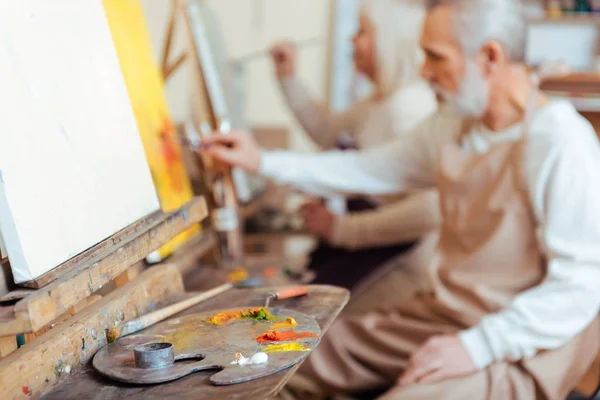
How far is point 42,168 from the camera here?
0.96m

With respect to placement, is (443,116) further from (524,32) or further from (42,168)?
(42,168)

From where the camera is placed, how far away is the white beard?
5.69 ft

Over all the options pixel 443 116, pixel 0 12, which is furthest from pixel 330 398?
pixel 0 12

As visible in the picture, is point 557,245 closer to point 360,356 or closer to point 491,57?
point 491,57

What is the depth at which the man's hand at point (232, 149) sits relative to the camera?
183 cm

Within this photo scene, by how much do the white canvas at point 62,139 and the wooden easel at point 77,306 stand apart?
22 mm

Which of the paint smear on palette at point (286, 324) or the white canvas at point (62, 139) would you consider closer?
the white canvas at point (62, 139)

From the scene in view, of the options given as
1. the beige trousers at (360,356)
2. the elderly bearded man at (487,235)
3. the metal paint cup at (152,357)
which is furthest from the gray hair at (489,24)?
the metal paint cup at (152,357)

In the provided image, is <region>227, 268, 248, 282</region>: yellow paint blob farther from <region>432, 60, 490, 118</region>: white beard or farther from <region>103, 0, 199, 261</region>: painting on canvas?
<region>432, 60, 490, 118</region>: white beard

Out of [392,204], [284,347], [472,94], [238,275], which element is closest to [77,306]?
[284,347]

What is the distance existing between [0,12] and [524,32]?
1.20 metres

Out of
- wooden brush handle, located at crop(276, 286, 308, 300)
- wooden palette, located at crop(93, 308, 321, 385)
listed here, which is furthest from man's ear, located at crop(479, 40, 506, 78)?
wooden palette, located at crop(93, 308, 321, 385)

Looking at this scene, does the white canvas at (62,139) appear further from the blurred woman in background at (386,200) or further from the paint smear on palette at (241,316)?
the blurred woman in background at (386,200)

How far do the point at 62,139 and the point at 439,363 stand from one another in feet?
2.89
